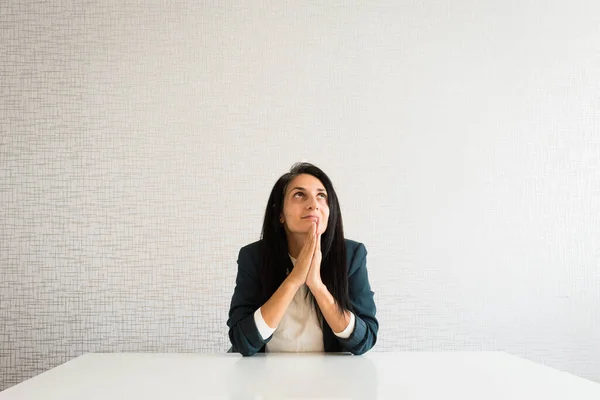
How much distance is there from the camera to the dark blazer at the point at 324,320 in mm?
1792

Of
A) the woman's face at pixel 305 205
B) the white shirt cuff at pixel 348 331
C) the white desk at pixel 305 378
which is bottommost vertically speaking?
the white desk at pixel 305 378

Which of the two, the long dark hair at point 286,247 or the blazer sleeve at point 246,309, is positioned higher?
the long dark hair at point 286,247

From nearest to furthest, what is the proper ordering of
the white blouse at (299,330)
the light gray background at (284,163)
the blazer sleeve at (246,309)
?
1. the blazer sleeve at (246,309)
2. the white blouse at (299,330)
3. the light gray background at (284,163)

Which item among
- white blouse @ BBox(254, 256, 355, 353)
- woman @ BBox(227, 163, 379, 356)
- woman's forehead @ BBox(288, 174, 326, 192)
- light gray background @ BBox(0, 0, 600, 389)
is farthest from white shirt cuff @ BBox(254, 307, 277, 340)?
light gray background @ BBox(0, 0, 600, 389)

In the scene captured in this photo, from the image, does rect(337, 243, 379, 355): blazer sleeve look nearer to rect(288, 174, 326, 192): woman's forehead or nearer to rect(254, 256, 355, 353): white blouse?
rect(254, 256, 355, 353): white blouse

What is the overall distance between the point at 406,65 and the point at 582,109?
0.83m

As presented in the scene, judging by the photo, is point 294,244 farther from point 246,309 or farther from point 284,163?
point 284,163

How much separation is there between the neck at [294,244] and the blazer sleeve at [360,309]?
17cm

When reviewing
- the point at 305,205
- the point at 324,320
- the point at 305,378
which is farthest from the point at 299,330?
the point at 305,378

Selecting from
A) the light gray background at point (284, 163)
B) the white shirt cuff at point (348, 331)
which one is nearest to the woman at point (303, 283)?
the white shirt cuff at point (348, 331)

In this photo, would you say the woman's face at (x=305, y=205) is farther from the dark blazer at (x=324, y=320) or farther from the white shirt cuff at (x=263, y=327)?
the white shirt cuff at (x=263, y=327)

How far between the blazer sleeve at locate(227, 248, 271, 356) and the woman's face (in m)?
0.17

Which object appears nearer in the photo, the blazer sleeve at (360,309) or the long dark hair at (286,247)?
the blazer sleeve at (360,309)

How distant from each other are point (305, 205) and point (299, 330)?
1.19 ft
